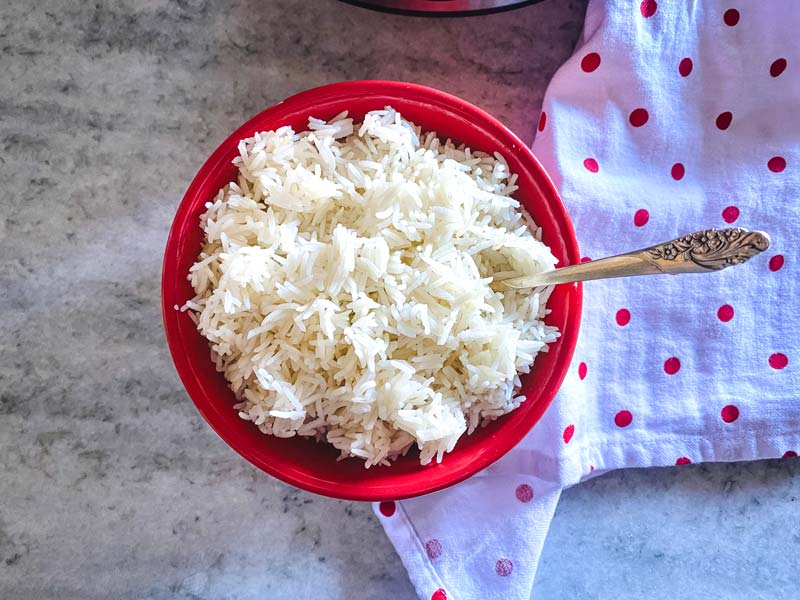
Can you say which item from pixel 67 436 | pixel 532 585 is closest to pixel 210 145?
pixel 67 436

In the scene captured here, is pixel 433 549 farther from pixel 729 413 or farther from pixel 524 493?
pixel 729 413

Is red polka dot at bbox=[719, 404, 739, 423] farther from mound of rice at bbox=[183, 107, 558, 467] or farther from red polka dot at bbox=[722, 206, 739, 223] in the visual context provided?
mound of rice at bbox=[183, 107, 558, 467]

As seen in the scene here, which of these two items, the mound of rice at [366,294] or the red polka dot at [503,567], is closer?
the mound of rice at [366,294]

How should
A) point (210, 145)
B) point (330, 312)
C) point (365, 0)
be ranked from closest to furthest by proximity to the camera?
1. point (330, 312)
2. point (365, 0)
3. point (210, 145)

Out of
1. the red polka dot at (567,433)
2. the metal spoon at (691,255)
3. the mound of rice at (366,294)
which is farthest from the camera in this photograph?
the red polka dot at (567,433)

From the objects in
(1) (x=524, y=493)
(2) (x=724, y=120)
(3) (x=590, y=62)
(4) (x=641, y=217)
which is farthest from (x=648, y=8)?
(1) (x=524, y=493)

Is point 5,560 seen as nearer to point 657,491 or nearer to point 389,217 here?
point 389,217

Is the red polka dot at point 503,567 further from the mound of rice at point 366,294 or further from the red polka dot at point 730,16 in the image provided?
the red polka dot at point 730,16

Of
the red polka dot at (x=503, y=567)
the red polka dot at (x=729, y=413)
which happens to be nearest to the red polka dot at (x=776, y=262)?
the red polka dot at (x=729, y=413)
